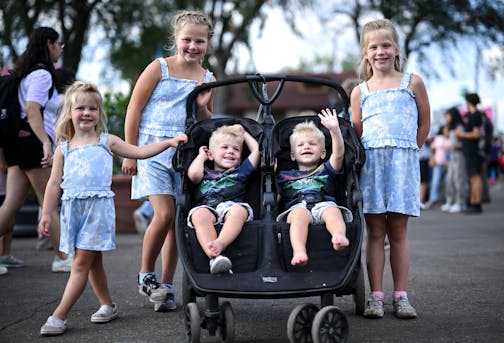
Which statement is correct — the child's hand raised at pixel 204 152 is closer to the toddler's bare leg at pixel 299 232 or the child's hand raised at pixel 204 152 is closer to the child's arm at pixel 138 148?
the child's arm at pixel 138 148

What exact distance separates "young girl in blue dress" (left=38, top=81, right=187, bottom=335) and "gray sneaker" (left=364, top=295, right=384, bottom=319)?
65.3 inches

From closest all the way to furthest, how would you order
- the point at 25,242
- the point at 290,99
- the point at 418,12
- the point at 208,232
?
the point at 208,232
the point at 25,242
the point at 418,12
the point at 290,99

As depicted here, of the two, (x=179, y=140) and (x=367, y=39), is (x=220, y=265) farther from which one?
(x=367, y=39)

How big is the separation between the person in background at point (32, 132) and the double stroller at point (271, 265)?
7.28 ft

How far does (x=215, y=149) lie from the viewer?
4758 millimetres

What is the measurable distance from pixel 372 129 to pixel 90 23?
1854 centimetres

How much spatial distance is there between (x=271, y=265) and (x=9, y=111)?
359cm

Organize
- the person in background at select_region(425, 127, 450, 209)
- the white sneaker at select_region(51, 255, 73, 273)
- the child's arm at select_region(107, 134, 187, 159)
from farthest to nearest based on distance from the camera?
the person in background at select_region(425, 127, 450, 209)
the white sneaker at select_region(51, 255, 73, 273)
the child's arm at select_region(107, 134, 187, 159)

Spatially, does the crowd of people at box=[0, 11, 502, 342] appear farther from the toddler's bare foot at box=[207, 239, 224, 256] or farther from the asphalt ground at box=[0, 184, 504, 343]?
the asphalt ground at box=[0, 184, 504, 343]

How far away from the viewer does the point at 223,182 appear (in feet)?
15.3

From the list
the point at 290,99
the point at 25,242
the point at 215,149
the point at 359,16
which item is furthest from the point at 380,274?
the point at 290,99

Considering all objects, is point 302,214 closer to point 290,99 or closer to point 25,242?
point 25,242

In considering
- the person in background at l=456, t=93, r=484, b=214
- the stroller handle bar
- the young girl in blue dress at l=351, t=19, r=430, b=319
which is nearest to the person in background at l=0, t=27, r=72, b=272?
the stroller handle bar

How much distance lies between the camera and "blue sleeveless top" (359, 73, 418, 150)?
495 centimetres
